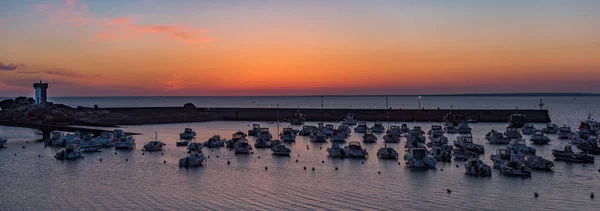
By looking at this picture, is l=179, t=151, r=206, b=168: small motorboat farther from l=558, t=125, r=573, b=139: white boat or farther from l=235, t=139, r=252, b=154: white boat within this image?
l=558, t=125, r=573, b=139: white boat

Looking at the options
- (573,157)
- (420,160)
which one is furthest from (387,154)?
(573,157)

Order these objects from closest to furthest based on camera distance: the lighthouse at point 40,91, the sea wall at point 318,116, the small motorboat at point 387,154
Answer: the small motorboat at point 387,154 < the sea wall at point 318,116 < the lighthouse at point 40,91

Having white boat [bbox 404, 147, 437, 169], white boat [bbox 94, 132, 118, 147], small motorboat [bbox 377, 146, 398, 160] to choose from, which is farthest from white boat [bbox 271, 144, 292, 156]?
white boat [bbox 94, 132, 118, 147]

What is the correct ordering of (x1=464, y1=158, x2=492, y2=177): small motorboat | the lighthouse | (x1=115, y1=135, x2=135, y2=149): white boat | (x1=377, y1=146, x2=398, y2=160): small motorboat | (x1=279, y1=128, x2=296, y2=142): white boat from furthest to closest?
the lighthouse → (x1=279, y1=128, x2=296, y2=142): white boat → (x1=115, y1=135, x2=135, y2=149): white boat → (x1=377, y1=146, x2=398, y2=160): small motorboat → (x1=464, y1=158, x2=492, y2=177): small motorboat

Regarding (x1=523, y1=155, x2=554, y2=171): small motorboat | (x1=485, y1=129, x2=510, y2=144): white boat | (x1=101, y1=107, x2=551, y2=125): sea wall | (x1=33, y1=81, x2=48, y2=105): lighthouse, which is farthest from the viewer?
(x1=33, y1=81, x2=48, y2=105): lighthouse

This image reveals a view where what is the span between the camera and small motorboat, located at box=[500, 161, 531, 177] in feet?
106

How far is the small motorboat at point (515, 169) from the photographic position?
1271 inches

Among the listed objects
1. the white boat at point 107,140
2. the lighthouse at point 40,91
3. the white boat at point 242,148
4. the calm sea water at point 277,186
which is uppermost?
A: the lighthouse at point 40,91

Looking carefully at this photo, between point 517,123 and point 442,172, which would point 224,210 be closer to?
point 442,172

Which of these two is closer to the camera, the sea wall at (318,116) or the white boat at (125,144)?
the white boat at (125,144)

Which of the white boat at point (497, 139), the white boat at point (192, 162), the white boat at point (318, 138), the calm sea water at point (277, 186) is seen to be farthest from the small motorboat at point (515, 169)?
the white boat at point (318, 138)

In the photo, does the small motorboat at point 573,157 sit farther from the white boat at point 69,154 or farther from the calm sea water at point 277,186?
the white boat at point 69,154

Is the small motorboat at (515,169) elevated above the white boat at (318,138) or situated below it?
below

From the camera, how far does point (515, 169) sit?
3253cm
